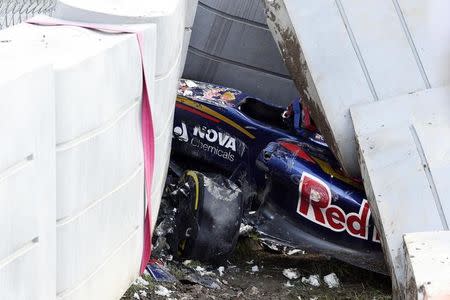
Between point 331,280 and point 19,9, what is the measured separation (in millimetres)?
2070

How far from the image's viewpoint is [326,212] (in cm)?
454

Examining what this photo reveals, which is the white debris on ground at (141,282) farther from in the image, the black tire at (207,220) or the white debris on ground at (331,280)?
the white debris on ground at (331,280)

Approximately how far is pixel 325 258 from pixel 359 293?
0.44 m

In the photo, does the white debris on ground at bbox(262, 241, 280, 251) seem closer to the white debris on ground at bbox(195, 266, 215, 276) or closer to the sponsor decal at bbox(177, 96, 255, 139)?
the white debris on ground at bbox(195, 266, 215, 276)

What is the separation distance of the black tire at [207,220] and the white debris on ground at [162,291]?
363 millimetres

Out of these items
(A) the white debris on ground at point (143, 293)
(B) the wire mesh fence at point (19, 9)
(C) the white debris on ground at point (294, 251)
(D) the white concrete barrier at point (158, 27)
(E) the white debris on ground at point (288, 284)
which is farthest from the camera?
(C) the white debris on ground at point (294, 251)

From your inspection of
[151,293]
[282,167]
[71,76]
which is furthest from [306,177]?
[71,76]

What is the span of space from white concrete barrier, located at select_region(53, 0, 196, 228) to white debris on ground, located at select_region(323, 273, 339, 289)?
1.18 m

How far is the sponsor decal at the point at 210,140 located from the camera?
4965 mm

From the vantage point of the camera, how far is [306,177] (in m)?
4.57

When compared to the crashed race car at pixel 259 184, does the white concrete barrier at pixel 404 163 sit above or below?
above

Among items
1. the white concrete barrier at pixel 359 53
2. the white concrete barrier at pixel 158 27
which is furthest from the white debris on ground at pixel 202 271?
the white concrete barrier at pixel 359 53

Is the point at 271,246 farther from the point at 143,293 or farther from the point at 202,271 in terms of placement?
the point at 143,293

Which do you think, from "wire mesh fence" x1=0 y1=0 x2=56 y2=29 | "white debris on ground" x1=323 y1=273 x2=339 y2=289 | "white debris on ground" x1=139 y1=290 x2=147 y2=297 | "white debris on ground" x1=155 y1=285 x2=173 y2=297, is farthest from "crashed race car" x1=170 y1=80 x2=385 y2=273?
"wire mesh fence" x1=0 y1=0 x2=56 y2=29
